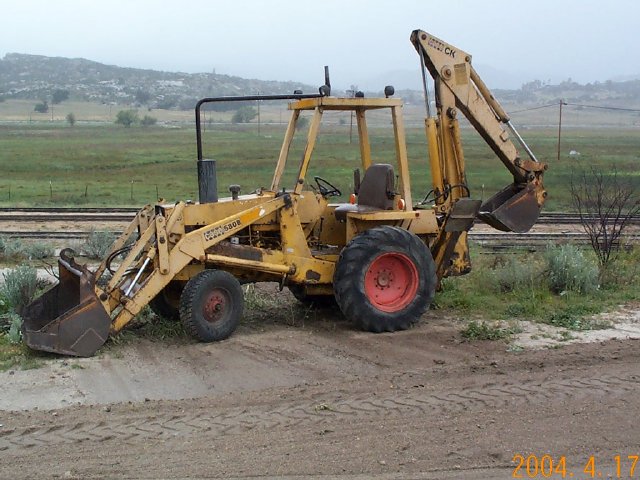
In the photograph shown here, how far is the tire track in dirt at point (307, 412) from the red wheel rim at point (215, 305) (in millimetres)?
2123

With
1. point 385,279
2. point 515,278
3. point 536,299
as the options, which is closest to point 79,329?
point 385,279

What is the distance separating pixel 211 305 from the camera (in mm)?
9039

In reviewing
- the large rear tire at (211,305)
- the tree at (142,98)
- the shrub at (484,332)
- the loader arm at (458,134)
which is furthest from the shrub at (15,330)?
the tree at (142,98)

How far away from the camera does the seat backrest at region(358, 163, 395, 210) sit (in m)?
10.0

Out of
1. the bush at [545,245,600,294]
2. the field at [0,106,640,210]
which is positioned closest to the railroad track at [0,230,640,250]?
the field at [0,106,640,210]

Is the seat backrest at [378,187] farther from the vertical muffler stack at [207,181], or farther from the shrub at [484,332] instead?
the vertical muffler stack at [207,181]

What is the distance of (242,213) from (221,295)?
2.99 feet

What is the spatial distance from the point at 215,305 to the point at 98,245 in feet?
22.5

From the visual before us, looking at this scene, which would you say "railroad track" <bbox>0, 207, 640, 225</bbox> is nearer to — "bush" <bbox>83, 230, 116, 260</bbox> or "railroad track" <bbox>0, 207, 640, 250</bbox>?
"railroad track" <bbox>0, 207, 640, 250</bbox>

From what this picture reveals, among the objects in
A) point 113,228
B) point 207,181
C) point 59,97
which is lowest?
point 113,228

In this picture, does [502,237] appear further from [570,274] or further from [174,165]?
[174,165]

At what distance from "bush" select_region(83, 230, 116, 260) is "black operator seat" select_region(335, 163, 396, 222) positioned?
20.4 ft

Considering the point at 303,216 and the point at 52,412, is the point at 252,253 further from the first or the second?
the point at 52,412

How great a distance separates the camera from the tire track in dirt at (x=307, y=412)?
6480 millimetres
